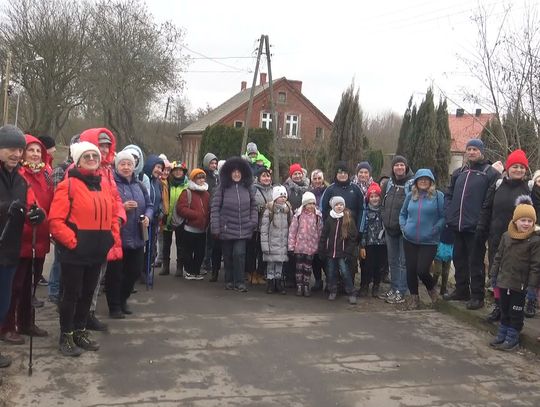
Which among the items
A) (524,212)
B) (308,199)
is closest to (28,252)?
(308,199)

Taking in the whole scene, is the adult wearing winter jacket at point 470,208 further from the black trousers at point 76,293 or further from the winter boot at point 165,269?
the winter boot at point 165,269

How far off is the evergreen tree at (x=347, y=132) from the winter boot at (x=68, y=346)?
15.3 meters

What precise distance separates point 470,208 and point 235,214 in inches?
120

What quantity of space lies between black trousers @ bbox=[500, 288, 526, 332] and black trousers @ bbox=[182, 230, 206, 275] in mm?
4375

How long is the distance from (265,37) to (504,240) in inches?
733

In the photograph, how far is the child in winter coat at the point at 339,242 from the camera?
731cm

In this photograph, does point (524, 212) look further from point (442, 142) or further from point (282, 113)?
point (282, 113)

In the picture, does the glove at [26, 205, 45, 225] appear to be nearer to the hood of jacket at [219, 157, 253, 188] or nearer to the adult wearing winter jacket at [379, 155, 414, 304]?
the hood of jacket at [219, 157, 253, 188]

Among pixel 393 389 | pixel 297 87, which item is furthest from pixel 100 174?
pixel 297 87

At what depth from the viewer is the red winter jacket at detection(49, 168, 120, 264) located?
14.8ft

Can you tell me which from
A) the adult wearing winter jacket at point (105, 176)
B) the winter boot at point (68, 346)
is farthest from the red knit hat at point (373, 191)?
the winter boot at point (68, 346)

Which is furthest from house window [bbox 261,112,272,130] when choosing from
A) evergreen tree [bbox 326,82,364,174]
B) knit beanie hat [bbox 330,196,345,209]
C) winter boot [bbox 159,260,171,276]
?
knit beanie hat [bbox 330,196,345,209]

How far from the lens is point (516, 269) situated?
206 inches

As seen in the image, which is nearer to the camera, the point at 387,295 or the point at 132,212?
the point at 132,212
